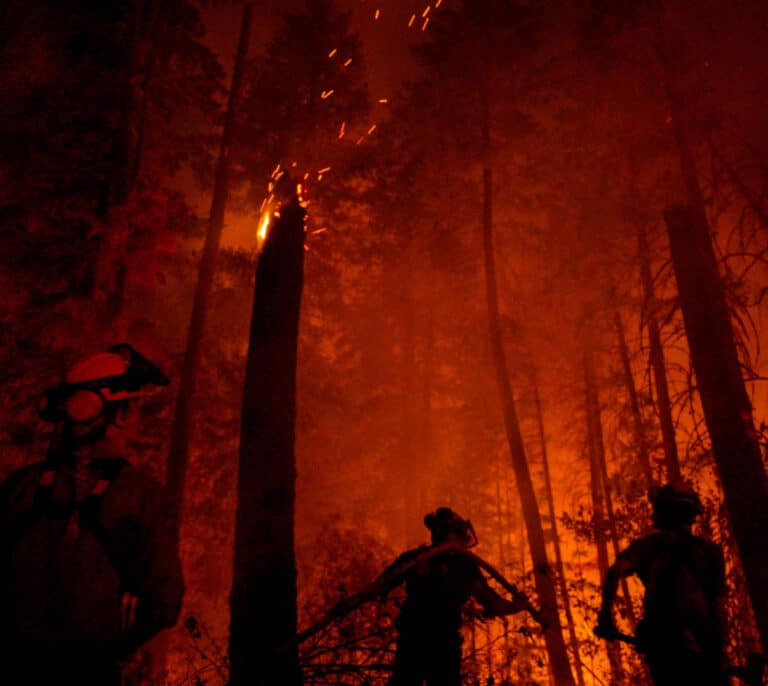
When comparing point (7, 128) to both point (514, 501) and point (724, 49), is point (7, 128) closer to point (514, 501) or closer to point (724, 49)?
point (724, 49)

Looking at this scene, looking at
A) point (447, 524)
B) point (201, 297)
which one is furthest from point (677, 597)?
point (201, 297)

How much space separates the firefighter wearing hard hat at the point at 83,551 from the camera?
7.03 feet

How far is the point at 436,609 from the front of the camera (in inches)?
191

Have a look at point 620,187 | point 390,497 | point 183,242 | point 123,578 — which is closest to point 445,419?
point 390,497

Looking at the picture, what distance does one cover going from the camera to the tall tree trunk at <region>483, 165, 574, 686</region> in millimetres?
10477

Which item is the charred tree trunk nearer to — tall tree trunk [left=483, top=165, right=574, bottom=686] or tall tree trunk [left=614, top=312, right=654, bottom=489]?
tall tree trunk [left=483, top=165, right=574, bottom=686]

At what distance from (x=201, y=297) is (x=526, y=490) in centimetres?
880

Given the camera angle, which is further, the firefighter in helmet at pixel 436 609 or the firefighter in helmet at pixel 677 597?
the firefighter in helmet at pixel 436 609

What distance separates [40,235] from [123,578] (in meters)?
10.2

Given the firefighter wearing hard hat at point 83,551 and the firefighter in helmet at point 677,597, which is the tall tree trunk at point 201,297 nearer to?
the firefighter in helmet at point 677,597

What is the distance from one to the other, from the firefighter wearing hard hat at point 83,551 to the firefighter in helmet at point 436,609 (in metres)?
2.75

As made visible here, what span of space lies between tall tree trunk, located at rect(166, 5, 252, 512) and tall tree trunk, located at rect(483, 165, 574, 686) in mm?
6958

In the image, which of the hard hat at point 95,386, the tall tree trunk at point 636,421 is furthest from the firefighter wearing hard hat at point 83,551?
the tall tree trunk at point 636,421

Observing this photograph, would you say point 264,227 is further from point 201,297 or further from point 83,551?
point 201,297
